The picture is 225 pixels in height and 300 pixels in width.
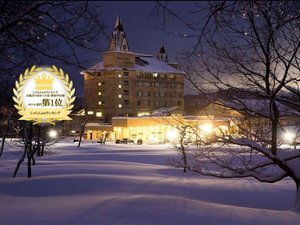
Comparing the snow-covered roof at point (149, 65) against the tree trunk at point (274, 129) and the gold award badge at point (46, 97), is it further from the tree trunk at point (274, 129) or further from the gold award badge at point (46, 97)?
the tree trunk at point (274, 129)

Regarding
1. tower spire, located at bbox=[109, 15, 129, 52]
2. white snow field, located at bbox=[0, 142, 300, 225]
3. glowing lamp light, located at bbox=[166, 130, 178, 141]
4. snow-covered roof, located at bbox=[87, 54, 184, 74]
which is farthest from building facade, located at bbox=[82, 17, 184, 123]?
white snow field, located at bbox=[0, 142, 300, 225]

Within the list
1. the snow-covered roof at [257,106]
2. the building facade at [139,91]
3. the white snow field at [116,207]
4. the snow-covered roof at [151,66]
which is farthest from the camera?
the snow-covered roof at [151,66]

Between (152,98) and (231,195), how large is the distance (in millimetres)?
98402

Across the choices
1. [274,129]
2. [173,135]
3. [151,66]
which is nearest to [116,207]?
[274,129]

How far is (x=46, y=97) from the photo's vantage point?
13758 mm

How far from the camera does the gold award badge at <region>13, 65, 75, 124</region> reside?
531 inches

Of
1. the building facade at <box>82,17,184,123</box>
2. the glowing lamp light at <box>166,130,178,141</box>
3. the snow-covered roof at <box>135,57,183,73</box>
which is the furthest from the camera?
the snow-covered roof at <box>135,57,183,73</box>

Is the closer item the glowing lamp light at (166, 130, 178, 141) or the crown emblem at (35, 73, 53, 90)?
the crown emblem at (35, 73, 53, 90)

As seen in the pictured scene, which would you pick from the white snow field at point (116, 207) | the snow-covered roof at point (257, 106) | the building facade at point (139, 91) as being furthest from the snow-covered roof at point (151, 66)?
the snow-covered roof at point (257, 106)

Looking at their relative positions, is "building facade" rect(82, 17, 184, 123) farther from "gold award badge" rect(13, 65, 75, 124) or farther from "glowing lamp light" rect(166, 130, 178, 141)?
"gold award badge" rect(13, 65, 75, 124)

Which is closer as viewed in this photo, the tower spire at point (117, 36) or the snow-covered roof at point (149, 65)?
the tower spire at point (117, 36)

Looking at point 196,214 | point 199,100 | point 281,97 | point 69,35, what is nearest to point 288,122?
point 281,97

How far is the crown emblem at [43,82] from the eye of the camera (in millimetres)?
13405

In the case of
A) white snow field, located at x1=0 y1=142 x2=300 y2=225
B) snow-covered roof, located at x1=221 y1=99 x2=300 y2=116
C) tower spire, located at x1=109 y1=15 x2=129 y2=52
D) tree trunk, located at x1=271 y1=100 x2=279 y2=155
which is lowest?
white snow field, located at x1=0 y1=142 x2=300 y2=225
